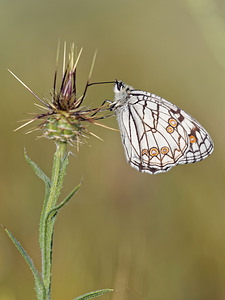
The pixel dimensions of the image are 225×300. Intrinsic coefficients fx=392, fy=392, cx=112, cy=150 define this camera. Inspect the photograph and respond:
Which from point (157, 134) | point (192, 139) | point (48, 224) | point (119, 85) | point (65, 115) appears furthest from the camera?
point (157, 134)

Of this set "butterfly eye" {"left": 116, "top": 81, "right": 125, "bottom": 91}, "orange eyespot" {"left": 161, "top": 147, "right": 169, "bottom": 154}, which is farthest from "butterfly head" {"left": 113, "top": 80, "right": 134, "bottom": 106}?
"orange eyespot" {"left": 161, "top": 147, "right": 169, "bottom": 154}

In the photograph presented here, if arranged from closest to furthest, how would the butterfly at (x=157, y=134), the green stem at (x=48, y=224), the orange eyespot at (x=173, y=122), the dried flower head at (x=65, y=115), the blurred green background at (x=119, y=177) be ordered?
1. the green stem at (x=48, y=224)
2. the dried flower head at (x=65, y=115)
3. the butterfly at (x=157, y=134)
4. the orange eyespot at (x=173, y=122)
5. the blurred green background at (x=119, y=177)

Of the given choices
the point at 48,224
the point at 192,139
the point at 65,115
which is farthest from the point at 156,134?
the point at 48,224

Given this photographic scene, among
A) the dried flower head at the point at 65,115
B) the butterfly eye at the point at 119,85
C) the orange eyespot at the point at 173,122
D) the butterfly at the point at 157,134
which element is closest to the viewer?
the dried flower head at the point at 65,115

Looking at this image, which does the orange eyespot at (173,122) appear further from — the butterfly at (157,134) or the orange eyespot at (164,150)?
the orange eyespot at (164,150)

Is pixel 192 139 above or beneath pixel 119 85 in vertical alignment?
beneath

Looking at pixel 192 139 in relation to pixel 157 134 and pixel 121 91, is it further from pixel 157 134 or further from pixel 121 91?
pixel 121 91

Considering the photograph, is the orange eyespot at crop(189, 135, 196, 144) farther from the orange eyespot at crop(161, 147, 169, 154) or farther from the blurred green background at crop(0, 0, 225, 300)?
the blurred green background at crop(0, 0, 225, 300)

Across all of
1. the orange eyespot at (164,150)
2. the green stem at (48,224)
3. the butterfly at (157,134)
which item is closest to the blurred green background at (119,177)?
the butterfly at (157,134)
